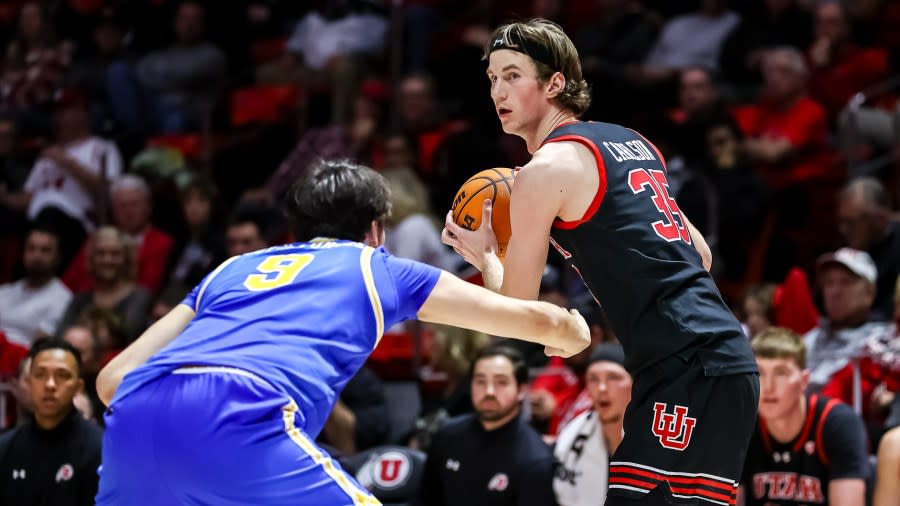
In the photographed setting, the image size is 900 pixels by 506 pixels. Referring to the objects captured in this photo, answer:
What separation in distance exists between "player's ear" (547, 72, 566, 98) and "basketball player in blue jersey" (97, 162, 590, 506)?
2.59ft

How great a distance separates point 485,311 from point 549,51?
1.09m

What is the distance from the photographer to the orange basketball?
4555 millimetres

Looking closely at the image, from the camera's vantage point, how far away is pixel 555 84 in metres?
4.44

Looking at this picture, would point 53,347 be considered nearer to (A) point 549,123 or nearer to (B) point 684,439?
(A) point 549,123

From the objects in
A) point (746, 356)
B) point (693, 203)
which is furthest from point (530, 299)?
point (693, 203)

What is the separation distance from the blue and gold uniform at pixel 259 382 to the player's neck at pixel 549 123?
893mm

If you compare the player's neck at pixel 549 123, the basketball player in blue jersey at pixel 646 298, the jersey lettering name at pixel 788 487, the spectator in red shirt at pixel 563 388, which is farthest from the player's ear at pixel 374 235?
the spectator in red shirt at pixel 563 388

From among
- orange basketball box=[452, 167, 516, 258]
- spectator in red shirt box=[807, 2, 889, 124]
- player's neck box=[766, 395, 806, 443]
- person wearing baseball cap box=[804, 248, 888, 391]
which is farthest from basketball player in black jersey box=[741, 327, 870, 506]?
spectator in red shirt box=[807, 2, 889, 124]

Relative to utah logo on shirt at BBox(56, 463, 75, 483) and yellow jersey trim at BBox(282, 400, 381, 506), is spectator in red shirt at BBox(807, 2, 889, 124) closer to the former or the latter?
utah logo on shirt at BBox(56, 463, 75, 483)

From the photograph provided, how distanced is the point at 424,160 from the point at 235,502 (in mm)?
7959

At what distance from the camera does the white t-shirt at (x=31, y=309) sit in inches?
400

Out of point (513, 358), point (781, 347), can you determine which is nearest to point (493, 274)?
point (781, 347)

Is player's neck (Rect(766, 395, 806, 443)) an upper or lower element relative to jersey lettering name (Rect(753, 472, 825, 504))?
upper

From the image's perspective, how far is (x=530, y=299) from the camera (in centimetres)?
410
